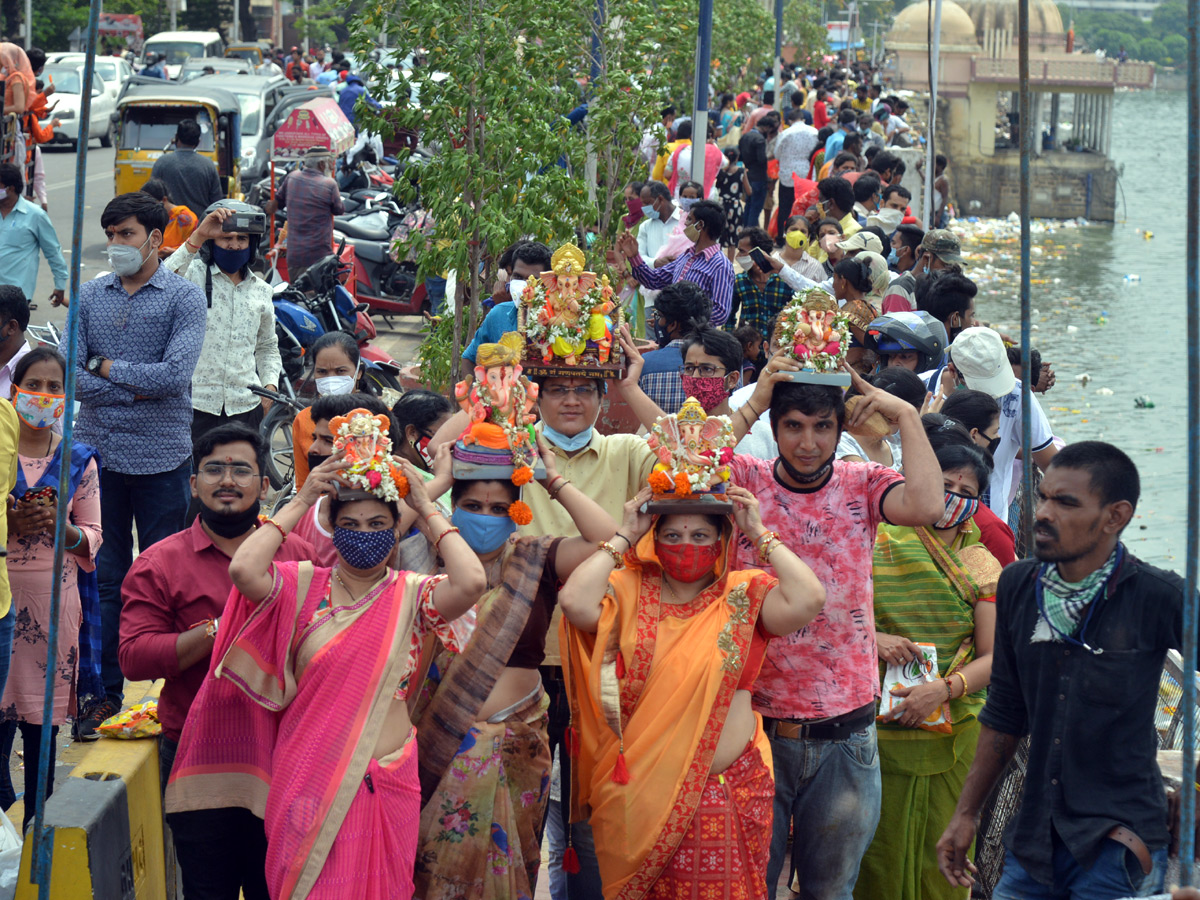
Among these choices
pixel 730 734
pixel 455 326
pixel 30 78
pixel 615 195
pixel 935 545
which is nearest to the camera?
pixel 730 734

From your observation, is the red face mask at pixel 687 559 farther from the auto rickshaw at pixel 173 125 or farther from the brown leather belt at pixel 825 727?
the auto rickshaw at pixel 173 125

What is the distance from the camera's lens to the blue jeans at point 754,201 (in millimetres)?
18250

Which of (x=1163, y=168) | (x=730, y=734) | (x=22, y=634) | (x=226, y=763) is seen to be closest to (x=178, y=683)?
(x=226, y=763)

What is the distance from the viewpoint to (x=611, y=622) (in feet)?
12.5

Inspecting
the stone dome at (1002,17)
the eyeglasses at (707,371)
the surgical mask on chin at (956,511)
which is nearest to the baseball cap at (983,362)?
the eyeglasses at (707,371)

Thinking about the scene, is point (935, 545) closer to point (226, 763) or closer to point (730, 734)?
point (730, 734)

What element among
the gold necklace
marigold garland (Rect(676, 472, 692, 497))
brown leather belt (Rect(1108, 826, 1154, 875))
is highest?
marigold garland (Rect(676, 472, 692, 497))

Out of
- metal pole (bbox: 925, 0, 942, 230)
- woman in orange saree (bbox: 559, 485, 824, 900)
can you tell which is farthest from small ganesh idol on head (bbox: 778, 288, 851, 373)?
metal pole (bbox: 925, 0, 942, 230)

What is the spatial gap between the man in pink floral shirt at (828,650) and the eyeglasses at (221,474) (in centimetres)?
154

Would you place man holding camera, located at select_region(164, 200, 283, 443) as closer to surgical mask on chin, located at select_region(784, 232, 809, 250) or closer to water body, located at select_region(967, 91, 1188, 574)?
surgical mask on chin, located at select_region(784, 232, 809, 250)

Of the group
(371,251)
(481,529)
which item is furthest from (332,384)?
(371,251)

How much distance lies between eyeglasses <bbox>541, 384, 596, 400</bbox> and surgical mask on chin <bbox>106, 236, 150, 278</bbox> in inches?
90.6

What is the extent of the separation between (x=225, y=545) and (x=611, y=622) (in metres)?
1.24

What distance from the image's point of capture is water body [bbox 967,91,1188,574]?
1473 centimetres
